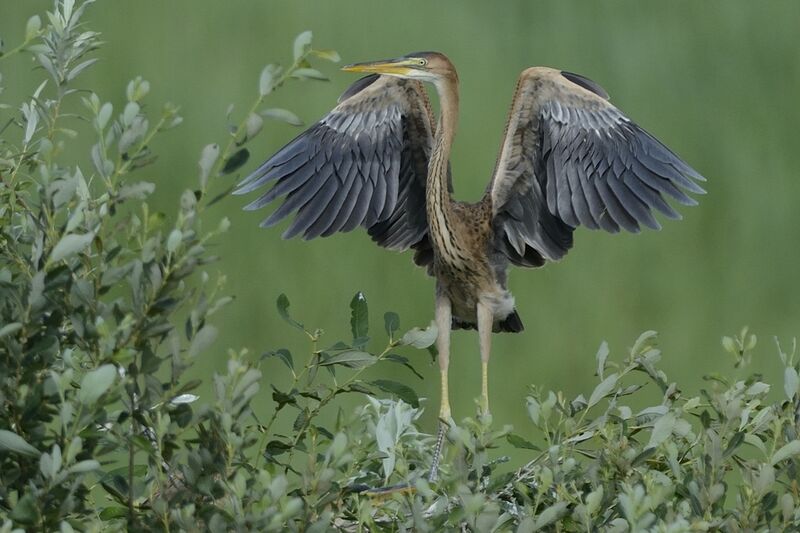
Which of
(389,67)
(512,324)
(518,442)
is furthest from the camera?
(512,324)

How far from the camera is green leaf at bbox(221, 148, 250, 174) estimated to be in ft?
4.42

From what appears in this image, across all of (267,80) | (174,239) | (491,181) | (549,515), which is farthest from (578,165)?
(174,239)

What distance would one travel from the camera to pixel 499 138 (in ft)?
17.7

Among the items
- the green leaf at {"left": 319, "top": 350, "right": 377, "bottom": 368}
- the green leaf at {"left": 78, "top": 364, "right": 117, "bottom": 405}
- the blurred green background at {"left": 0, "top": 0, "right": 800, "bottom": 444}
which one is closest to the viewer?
the green leaf at {"left": 78, "top": 364, "right": 117, "bottom": 405}

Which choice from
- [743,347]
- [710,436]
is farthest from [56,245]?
[743,347]

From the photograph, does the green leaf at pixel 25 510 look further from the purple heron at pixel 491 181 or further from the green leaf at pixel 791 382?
the purple heron at pixel 491 181

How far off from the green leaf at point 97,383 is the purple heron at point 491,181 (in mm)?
2010

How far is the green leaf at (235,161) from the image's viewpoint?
1.35 m

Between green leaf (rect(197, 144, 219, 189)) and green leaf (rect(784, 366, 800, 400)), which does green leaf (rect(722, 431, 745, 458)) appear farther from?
green leaf (rect(197, 144, 219, 189))

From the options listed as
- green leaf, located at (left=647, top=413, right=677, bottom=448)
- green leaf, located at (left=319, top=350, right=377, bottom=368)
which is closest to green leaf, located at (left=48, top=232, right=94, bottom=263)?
green leaf, located at (left=319, top=350, right=377, bottom=368)

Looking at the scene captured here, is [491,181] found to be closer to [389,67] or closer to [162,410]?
[389,67]

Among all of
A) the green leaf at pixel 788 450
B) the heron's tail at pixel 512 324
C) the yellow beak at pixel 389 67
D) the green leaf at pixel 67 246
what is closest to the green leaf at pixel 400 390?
the green leaf at pixel 788 450

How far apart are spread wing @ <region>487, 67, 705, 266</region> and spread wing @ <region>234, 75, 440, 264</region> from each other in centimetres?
22

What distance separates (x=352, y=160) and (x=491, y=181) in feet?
1.01
